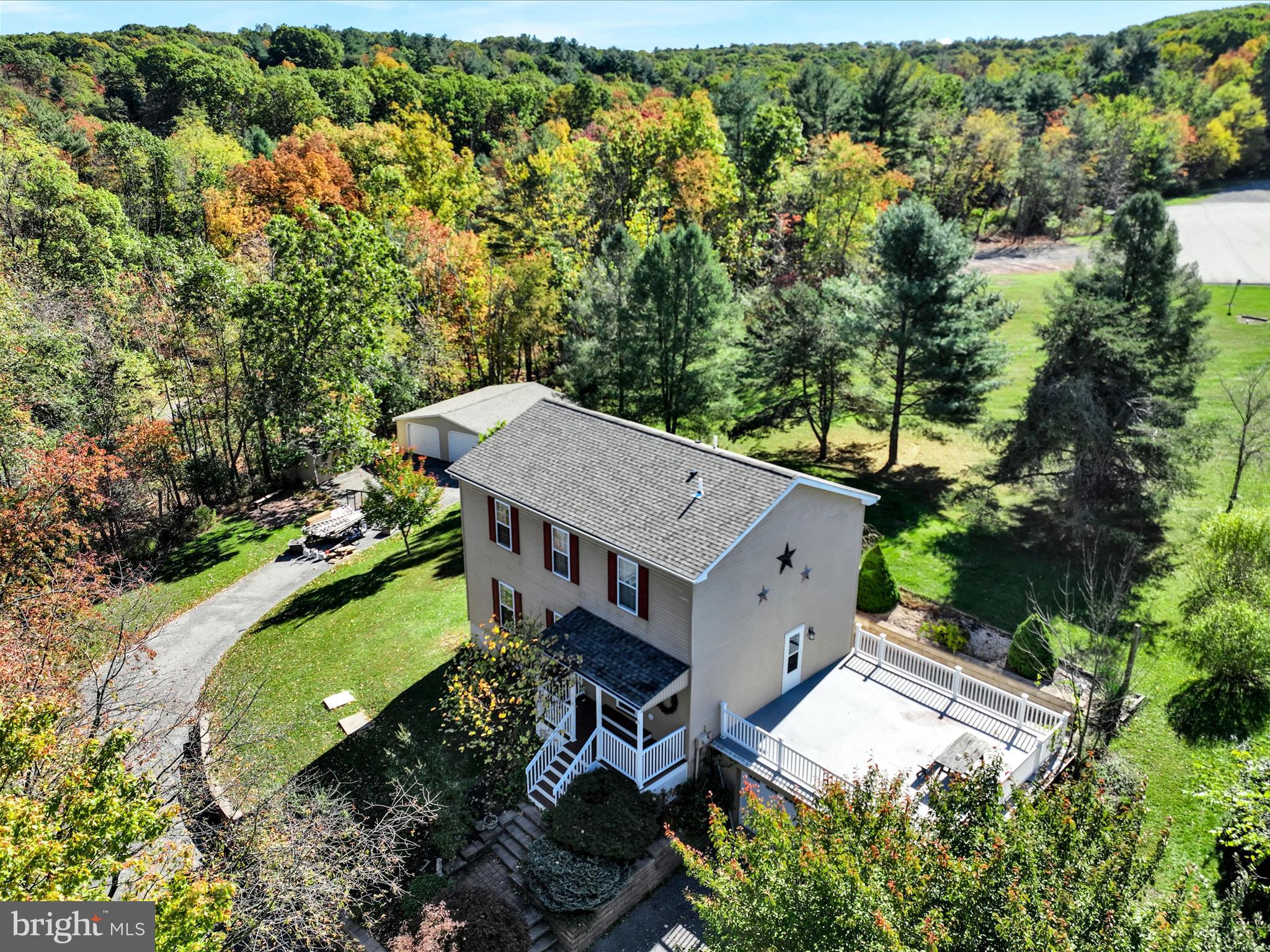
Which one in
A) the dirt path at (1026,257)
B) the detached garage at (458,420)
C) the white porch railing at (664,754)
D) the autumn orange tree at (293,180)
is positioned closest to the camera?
the white porch railing at (664,754)

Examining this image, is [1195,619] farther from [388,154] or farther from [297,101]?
[297,101]

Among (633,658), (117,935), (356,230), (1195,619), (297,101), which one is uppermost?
(297,101)

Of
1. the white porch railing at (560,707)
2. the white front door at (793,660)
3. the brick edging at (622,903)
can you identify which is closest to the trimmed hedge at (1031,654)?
the white front door at (793,660)

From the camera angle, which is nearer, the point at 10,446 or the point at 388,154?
the point at 10,446

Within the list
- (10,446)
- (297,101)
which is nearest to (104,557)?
(10,446)

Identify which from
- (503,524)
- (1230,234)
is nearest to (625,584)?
(503,524)

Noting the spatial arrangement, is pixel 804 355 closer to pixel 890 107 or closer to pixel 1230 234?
pixel 890 107

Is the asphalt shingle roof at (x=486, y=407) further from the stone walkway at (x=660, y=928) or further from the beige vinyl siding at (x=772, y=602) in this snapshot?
the stone walkway at (x=660, y=928)
